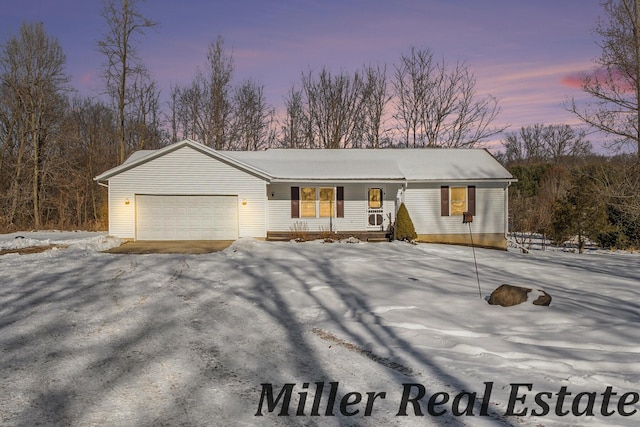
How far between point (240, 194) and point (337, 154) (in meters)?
7.21

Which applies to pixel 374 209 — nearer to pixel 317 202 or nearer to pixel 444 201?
pixel 317 202

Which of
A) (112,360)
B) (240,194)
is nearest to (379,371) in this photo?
(112,360)

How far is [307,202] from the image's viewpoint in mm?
21328

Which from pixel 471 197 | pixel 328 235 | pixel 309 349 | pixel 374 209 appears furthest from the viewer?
pixel 471 197

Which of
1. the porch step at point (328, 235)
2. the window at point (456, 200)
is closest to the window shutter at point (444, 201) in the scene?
the window at point (456, 200)

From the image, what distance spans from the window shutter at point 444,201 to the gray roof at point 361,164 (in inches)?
26.8

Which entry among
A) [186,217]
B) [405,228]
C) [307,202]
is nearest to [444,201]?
[405,228]

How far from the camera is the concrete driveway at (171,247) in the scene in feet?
53.2

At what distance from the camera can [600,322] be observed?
7332mm

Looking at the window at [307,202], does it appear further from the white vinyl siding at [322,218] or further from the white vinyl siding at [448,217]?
the white vinyl siding at [448,217]

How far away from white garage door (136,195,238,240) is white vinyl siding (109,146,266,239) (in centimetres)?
27

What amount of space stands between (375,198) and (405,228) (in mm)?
2477

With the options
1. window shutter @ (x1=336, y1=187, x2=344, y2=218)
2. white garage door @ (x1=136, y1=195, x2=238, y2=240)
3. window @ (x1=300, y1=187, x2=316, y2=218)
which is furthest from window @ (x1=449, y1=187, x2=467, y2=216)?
white garage door @ (x1=136, y1=195, x2=238, y2=240)

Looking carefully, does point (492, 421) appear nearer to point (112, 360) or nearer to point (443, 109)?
point (112, 360)
